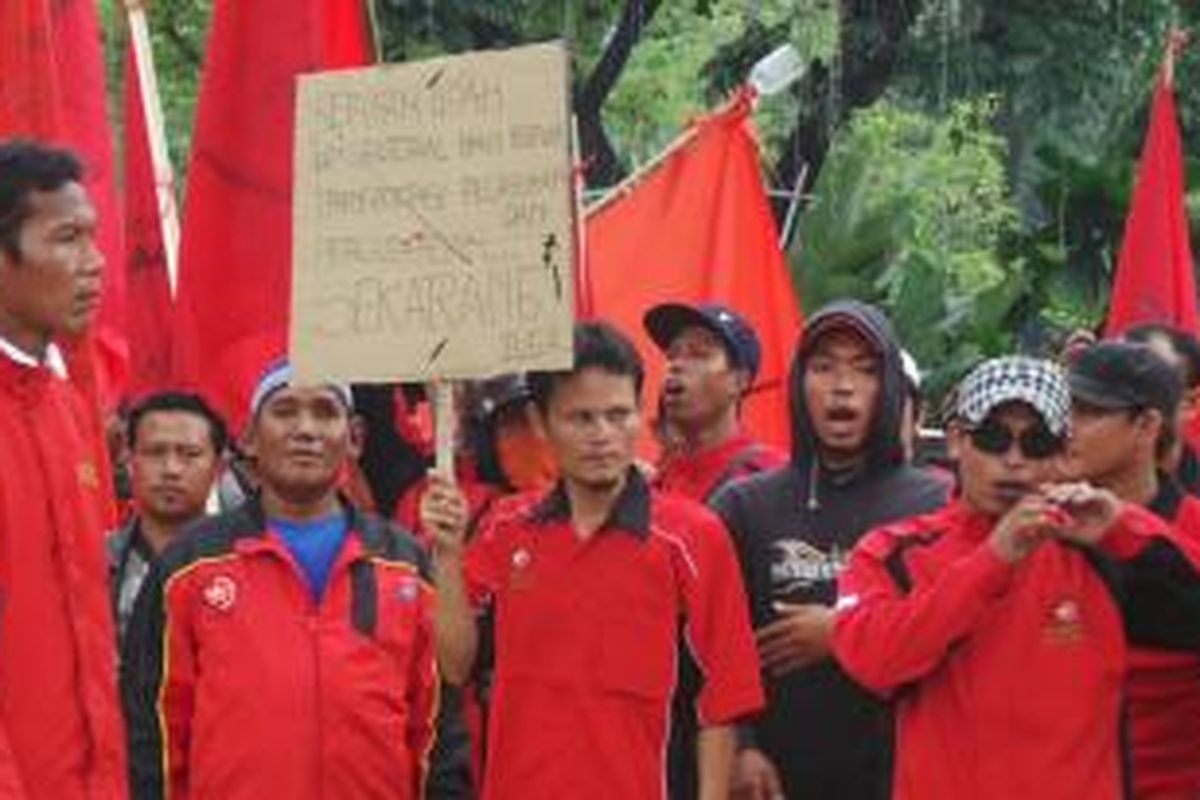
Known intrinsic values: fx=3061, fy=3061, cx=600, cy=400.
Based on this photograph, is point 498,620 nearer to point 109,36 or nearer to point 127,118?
point 127,118

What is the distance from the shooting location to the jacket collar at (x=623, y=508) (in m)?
6.42

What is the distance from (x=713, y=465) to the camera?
25.0 ft

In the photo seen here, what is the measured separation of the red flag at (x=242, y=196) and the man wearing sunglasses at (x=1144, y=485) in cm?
278

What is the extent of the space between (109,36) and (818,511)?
1529 centimetres

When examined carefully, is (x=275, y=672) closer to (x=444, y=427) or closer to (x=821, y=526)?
(x=444, y=427)

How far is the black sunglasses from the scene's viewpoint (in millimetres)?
5852

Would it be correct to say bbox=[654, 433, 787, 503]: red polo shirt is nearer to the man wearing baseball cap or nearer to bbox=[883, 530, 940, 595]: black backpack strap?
the man wearing baseball cap

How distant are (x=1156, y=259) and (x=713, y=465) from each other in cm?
306

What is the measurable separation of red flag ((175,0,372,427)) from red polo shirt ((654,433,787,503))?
112 cm

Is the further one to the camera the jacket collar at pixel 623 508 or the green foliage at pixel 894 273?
the green foliage at pixel 894 273

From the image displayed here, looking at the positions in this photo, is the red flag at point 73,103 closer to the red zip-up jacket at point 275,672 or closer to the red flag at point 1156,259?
the red zip-up jacket at point 275,672

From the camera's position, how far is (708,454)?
7648 mm

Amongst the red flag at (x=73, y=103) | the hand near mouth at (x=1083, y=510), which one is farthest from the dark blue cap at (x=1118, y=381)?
the red flag at (x=73, y=103)

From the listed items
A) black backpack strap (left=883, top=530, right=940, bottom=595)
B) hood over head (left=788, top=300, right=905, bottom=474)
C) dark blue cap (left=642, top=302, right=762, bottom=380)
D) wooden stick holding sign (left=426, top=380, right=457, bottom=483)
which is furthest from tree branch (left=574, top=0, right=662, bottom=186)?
black backpack strap (left=883, top=530, right=940, bottom=595)
